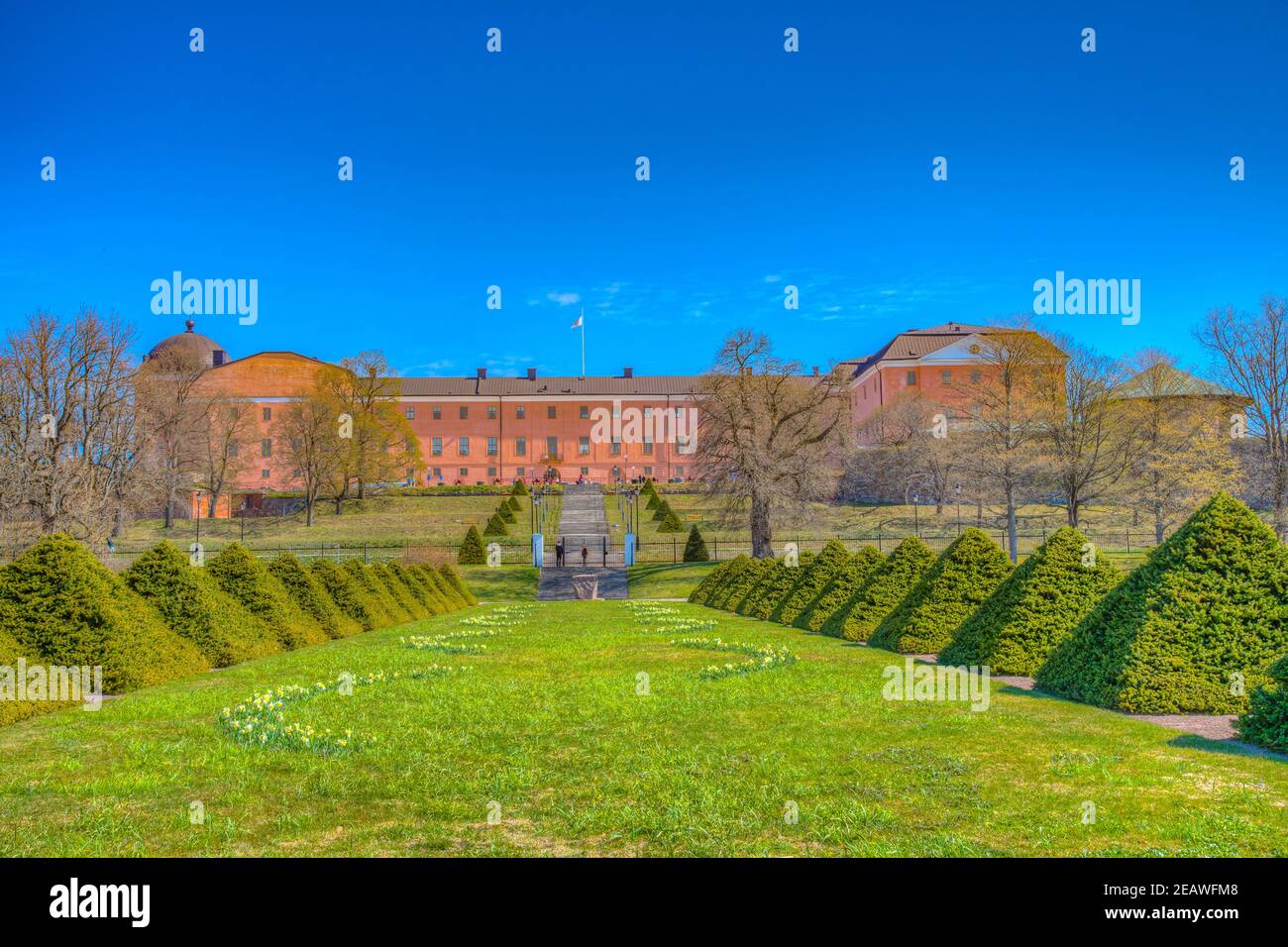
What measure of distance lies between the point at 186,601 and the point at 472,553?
33.0 metres

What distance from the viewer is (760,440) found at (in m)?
38.9

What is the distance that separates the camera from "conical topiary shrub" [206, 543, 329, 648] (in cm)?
1423

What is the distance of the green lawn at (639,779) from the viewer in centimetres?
446

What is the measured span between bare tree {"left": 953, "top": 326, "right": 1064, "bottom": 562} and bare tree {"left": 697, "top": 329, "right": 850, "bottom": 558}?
25.3 feet

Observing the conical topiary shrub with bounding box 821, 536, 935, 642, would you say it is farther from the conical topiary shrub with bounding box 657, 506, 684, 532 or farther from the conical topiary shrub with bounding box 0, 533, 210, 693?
the conical topiary shrub with bounding box 657, 506, 684, 532

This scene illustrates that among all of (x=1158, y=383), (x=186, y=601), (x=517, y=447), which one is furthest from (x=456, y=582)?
(x=517, y=447)

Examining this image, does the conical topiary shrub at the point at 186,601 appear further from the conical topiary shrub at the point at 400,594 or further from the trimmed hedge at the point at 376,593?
the conical topiary shrub at the point at 400,594

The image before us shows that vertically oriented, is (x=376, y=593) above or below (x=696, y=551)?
above

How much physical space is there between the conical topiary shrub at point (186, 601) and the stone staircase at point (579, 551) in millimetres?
22872

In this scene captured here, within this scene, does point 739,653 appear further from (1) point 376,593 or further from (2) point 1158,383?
(2) point 1158,383

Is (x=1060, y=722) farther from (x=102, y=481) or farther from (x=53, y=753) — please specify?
(x=102, y=481)

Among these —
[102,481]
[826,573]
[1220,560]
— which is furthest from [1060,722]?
[102,481]

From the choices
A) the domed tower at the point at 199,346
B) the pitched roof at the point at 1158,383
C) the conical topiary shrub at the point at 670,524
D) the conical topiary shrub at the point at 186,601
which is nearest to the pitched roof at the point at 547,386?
the domed tower at the point at 199,346

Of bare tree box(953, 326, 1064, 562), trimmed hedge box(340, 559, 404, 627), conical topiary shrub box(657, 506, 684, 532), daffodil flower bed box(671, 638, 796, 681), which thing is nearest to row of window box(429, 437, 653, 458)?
conical topiary shrub box(657, 506, 684, 532)
